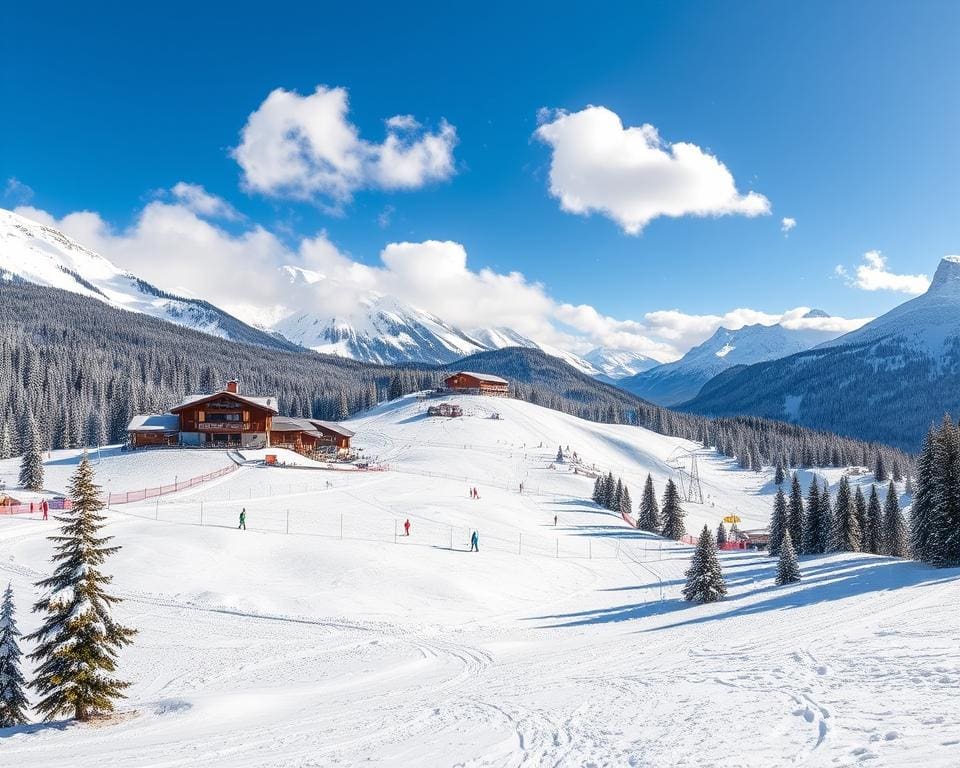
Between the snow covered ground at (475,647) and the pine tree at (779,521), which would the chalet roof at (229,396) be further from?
the pine tree at (779,521)

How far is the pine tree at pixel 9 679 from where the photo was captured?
15.0m

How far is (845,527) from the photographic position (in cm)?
4809

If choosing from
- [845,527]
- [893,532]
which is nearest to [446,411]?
[893,532]

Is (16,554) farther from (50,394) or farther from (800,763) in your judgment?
(50,394)

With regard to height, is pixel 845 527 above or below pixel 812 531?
above

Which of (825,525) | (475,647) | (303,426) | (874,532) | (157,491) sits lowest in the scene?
(874,532)

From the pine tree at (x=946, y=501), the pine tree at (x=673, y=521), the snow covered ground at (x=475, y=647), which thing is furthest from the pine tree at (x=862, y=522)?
the pine tree at (x=946, y=501)

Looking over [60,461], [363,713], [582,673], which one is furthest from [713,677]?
[60,461]

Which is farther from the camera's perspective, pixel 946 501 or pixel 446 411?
pixel 446 411

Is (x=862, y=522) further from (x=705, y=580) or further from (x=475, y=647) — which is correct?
(x=475, y=647)

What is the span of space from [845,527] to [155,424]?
7553 cm

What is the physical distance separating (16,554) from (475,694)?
28655 mm

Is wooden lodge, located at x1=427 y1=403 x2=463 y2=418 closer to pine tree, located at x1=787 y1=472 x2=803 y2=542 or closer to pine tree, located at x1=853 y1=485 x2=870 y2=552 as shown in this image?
pine tree, located at x1=787 y1=472 x2=803 y2=542

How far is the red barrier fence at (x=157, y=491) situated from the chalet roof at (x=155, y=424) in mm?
20392
